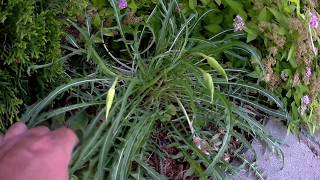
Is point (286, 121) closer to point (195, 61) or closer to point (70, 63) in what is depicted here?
point (195, 61)

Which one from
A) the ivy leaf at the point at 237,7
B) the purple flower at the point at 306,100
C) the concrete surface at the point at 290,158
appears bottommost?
the concrete surface at the point at 290,158

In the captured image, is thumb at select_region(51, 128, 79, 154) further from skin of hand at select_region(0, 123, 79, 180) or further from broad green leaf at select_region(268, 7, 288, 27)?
broad green leaf at select_region(268, 7, 288, 27)

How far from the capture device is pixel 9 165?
122 centimetres

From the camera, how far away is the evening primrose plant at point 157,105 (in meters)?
2.29

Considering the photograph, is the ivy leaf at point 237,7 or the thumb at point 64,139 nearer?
the thumb at point 64,139

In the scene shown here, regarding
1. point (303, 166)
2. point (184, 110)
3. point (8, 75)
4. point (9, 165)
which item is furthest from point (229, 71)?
point (9, 165)

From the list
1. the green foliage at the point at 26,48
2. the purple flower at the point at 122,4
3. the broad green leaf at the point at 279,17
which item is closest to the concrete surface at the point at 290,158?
the broad green leaf at the point at 279,17

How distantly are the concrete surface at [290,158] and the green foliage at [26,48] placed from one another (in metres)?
1.09

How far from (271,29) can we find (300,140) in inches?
26.3

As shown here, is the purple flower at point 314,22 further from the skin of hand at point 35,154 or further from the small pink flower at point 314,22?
the skin of hand at point 35,154

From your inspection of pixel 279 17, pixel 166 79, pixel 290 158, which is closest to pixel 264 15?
pixel 279 17

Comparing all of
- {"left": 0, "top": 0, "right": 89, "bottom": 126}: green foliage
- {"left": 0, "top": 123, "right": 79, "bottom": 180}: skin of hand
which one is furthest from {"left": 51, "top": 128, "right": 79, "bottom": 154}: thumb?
{"left": 0, "top": 0, "right": 89, "bottom": 126}: green foliage

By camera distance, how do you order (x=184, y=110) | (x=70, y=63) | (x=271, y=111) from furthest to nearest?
1. (x=271, y=111)
2. (x=70, y=63)
3. (x=184, y=110)

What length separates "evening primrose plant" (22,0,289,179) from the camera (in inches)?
90.0
